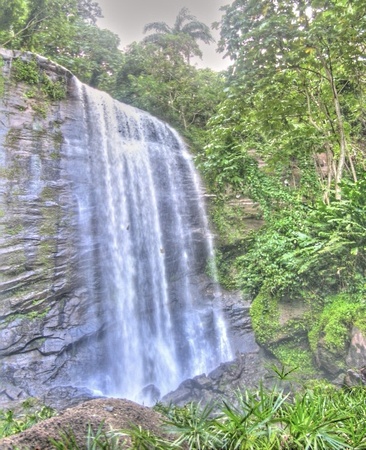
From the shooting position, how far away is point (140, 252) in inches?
405

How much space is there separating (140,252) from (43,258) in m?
2.86

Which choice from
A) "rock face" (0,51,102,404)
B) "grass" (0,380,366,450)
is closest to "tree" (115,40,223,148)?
"rock face" (0,51,102,404)

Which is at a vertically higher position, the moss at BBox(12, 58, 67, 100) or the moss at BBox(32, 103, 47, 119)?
the moss at BBox(12, 58, 67, 100)

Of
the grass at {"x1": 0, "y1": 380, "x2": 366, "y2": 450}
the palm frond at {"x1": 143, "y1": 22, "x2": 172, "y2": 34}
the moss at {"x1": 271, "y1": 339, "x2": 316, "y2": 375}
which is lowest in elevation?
the moss at {"x1": 271, "y1": 339, "x2": 316, "y2": 375}

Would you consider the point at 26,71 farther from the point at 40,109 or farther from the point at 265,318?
the point at 265,318

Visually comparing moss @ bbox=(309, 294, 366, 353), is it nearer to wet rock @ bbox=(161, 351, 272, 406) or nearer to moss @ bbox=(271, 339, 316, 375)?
moss @ bbox=(271, 339, 316, 375)

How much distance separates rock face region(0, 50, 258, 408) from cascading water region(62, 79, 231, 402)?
302 millimetres

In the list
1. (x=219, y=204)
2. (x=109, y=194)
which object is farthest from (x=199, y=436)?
(x=219, y=204)

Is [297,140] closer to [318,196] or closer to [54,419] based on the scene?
[318,196]

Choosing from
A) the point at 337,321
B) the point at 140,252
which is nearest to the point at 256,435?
the point at 337,321

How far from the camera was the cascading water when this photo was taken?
9023 millimetres

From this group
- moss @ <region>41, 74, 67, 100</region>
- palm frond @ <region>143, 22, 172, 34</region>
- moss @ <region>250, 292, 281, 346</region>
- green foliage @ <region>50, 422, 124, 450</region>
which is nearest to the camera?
green foliage @ <region>50, 422, 124, 450</region>

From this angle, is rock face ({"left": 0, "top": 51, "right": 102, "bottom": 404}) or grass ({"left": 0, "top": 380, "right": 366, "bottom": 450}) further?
rock face ({"left": 0, "top": 51, "right": 102, "bottom": 404})

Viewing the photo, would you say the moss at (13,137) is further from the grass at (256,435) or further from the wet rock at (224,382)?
the grass at (256,435)
